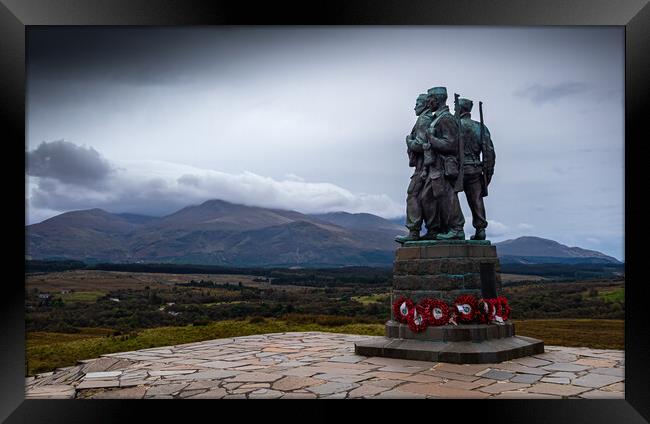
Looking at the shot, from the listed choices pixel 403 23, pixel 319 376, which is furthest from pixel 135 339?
pixel 403 23

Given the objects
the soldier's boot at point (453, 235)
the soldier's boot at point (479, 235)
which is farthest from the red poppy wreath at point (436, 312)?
the soldier's boot at point (479, 235)

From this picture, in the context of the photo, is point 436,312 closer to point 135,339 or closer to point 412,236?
point 412,236

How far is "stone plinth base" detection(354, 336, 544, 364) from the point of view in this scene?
8.38 m

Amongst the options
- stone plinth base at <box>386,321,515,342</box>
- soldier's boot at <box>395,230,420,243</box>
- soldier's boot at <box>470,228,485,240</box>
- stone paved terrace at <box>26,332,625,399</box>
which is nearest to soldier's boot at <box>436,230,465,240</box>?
soldier's boot at <box>395,230,420,243</box>

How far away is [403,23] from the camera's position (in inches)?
235

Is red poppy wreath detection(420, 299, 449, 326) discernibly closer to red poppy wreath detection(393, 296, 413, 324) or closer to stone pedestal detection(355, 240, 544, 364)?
stone pedestal detection(355, 240, 544, 364)

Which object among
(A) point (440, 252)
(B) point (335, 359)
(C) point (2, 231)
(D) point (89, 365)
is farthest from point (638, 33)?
(D) point (89, 365)

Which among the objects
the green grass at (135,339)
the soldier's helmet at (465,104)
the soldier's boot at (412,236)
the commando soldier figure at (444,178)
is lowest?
the green grass at (135,339)

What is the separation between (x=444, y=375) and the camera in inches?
298

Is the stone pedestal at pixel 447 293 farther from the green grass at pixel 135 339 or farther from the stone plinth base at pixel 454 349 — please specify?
the green grass at pixel 135 339

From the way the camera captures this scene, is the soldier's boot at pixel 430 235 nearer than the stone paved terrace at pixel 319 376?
No

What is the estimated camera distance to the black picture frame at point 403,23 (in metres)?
5.86

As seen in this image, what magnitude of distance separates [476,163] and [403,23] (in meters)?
4.49

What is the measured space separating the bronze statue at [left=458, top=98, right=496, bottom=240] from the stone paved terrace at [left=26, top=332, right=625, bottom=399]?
2.44 metres
